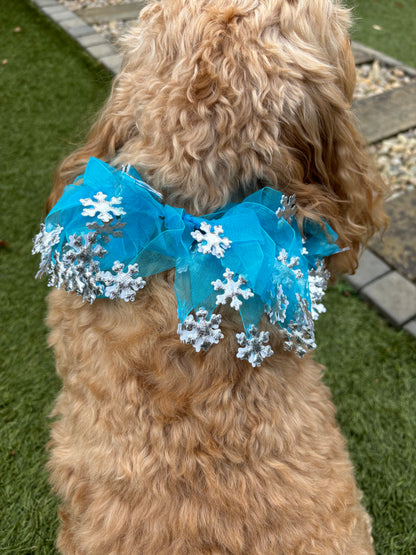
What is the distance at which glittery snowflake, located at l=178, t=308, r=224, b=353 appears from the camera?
112 cm

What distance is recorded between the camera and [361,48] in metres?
5.01

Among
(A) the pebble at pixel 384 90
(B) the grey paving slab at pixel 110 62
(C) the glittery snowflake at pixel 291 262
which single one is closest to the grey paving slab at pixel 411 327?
(A) the pebble at pixel 384 90

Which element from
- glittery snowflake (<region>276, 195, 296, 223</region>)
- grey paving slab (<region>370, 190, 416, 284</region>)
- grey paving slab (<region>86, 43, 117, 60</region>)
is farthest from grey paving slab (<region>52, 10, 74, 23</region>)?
glittery snowflake (<region>276, 195, 296, 223</region>)

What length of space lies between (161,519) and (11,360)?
1624 mm

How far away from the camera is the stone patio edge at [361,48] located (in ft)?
9.04

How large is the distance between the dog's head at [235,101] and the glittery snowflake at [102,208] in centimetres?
15

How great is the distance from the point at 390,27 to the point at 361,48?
3.74 feet

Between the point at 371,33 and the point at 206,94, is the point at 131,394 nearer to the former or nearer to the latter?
the point at 206,94

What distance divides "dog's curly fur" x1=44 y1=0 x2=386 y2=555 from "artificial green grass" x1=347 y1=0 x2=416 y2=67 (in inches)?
173

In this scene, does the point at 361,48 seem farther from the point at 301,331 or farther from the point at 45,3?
the point at 301,331

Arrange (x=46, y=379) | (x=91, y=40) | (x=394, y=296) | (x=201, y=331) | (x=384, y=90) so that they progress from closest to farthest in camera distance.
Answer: (x=201, y=331), (x=46, y=379), (x=394, y=296), (x=384, y=90), (x=91, y=40)

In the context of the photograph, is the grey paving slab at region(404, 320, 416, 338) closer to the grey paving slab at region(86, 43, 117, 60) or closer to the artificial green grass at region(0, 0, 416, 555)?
the artificial green grass at region(0, 0, 416, 555)

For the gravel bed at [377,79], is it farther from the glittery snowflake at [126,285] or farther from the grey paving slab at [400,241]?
the glittery snowflake at [126,285]

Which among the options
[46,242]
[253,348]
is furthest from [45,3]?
[253,348]
